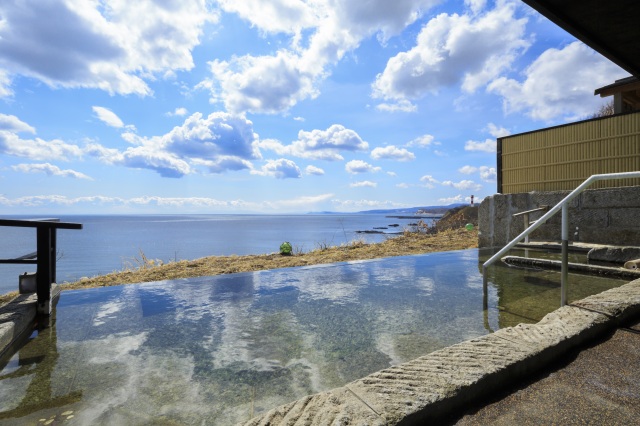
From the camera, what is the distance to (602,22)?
105 inches

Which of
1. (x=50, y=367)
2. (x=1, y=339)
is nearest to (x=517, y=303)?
(x=50, y=367)

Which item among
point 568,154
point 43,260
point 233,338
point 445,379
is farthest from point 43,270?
point 568,154

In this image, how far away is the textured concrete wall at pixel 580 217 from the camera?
734 centimetres

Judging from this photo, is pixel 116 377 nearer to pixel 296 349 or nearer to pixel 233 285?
pixel 296 349

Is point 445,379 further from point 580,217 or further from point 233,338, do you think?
point 580,217

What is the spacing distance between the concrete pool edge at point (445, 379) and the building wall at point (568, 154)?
7310 mm

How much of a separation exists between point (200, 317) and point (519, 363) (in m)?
2.76

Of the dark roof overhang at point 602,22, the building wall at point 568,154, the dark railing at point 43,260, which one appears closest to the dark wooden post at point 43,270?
the dark railing at point 43,260

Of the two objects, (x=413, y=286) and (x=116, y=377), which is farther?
(x=413, y=286)

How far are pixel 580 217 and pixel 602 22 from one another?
22.4ft

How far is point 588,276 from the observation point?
4.91 meters

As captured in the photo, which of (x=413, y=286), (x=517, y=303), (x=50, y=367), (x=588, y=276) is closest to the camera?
(x=50, y=367)

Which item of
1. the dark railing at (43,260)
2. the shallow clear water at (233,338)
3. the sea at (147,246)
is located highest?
the dark railing at (43,260)

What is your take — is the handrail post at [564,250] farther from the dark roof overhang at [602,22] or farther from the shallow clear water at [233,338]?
the dark roof overhang at [602,22]
